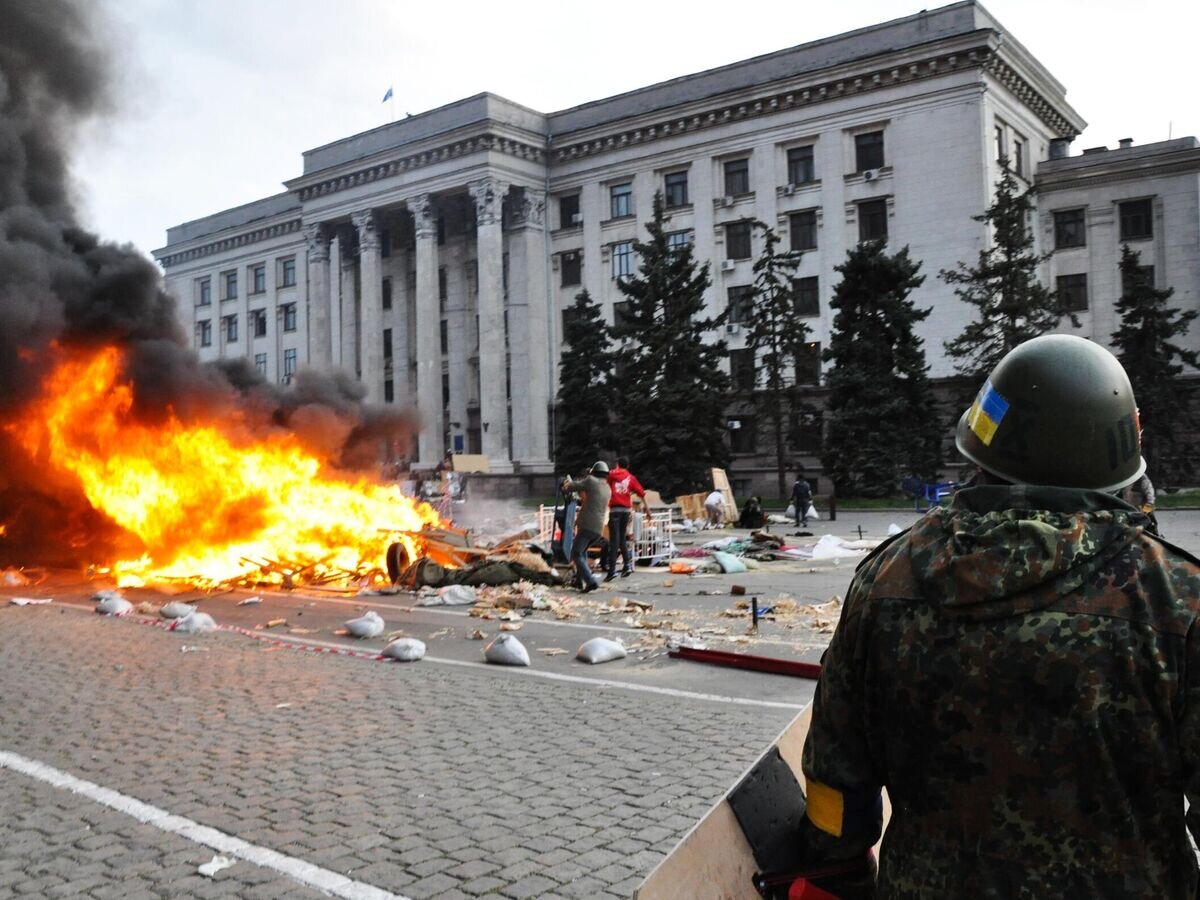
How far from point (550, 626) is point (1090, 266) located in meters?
40.9

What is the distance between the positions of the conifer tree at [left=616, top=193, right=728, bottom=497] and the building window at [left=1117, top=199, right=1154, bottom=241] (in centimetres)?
1959

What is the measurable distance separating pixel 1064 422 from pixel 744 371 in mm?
36893

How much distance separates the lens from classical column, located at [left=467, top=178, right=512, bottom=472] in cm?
5100

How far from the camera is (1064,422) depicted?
5.75 feet

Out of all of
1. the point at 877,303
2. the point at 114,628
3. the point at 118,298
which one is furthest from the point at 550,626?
the point at 877,303

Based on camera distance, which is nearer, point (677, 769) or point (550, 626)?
point (677, 769)

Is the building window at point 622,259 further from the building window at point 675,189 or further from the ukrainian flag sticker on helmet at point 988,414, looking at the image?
the ukrainian flag sticker on helmet at point 988,414

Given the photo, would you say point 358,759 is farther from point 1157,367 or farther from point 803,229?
point 803,229

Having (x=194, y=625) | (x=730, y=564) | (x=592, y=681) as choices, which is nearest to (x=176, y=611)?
(x=194, y=625)

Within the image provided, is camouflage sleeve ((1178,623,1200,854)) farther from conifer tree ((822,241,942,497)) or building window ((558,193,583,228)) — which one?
building window ((558,193,583,228))

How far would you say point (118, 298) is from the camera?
1620 cm

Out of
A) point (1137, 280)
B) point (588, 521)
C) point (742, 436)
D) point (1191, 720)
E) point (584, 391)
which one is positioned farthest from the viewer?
point (584, 391)

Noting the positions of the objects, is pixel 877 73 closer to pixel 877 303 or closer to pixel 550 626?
pixel 877 303

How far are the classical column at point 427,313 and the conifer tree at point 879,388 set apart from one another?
83.5ft
